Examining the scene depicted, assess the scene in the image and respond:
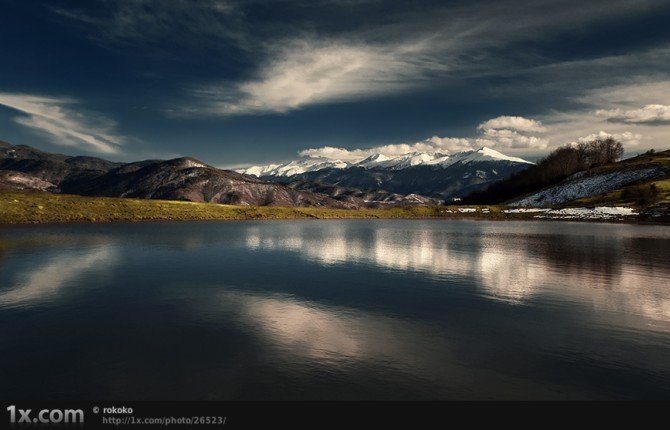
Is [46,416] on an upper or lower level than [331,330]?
lower

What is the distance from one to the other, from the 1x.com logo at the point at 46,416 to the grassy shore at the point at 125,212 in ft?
389

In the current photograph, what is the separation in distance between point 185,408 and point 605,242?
261 ft

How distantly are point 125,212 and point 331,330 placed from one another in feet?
444

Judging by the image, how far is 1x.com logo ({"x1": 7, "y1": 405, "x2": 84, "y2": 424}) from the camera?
13.4 meters

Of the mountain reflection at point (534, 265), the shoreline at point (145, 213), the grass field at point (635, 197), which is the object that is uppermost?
the grass field at point (635, 197)

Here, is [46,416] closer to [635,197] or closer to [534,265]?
[534,265]

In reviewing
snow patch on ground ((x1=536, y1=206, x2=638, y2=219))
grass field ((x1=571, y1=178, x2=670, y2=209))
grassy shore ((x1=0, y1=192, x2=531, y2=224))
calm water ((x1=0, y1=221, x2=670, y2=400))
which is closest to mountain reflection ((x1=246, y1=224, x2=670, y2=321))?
calm water ((x1=0, y1=221, x2=670, y2=400))

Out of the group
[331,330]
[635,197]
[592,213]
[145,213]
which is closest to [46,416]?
[331,330]

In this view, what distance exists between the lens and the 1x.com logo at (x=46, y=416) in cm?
1342

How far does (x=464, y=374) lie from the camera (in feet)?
54.7

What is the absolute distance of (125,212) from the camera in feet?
447

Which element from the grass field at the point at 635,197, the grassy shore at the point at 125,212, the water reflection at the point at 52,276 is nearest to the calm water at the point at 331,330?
the water reflection at the point at 52,276

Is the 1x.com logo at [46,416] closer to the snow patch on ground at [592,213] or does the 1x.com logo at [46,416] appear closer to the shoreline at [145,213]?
the shoreline at [145,213]

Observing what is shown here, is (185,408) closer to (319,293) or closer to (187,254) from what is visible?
(319,293)
